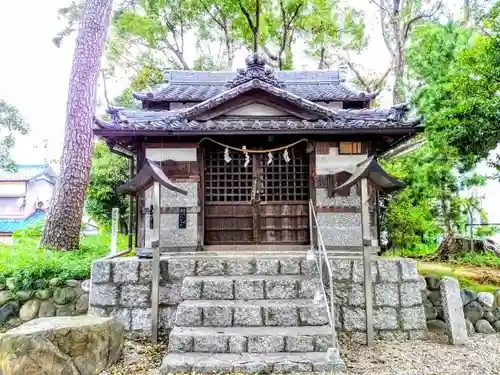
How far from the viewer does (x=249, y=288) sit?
586cm

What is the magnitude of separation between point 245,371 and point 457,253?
9.39 metres

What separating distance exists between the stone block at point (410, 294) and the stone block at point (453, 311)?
1.44ft

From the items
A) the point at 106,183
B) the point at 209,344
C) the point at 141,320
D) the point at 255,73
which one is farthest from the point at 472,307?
the point at 106,183

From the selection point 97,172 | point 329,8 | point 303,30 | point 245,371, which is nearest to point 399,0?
point 329,8

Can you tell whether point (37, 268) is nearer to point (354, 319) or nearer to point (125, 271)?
point (125, 271)

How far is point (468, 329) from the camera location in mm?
6695

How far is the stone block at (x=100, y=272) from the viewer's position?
6387 mm

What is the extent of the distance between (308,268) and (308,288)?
56 centimetres

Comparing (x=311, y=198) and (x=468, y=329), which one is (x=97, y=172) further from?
(x=468, y=329)

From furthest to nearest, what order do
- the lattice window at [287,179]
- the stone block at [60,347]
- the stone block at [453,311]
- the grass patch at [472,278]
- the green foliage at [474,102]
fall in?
the lattice window at [287,179], the grass patch at [472,278], the green foliage at [474,102], the stone block at [453,311], the stone block at [60,347]

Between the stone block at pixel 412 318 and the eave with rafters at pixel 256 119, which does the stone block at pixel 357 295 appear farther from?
the eave with rafters at pixel 256 119

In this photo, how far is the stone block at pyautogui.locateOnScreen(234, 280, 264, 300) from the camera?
581 centimetres

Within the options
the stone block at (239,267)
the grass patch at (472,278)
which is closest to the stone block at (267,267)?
the stone block at (239,267)

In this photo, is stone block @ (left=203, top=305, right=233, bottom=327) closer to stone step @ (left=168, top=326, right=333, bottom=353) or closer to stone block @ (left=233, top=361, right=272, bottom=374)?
stone step @ (left=168, top=326, right=333, bottom=353)
